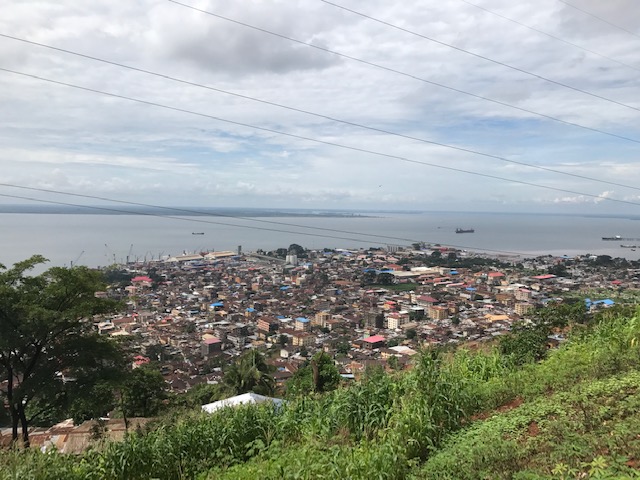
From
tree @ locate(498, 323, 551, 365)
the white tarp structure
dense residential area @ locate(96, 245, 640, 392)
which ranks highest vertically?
tree @ locate(498, 323, 551, 365)

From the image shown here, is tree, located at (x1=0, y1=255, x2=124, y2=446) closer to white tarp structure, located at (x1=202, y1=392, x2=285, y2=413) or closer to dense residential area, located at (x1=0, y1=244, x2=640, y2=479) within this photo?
dense residential area, located at (x1=0, y1=244, x2=640, y2=479)

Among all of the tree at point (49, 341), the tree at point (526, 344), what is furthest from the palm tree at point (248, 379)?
the tree at point (526, 344)

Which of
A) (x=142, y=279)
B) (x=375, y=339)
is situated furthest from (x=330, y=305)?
(x=142, y=279)

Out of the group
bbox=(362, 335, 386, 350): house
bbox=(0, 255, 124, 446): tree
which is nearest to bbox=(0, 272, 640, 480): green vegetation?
bbox=(0, 255, 124, 446): tree

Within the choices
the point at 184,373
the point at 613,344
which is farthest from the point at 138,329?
the point at 613,344

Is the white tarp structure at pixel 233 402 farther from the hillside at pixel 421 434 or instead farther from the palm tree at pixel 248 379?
the palm tree at pixel 248 379
